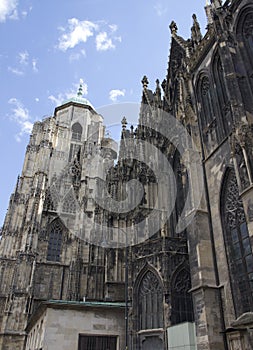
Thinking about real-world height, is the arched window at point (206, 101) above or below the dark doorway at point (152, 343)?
above

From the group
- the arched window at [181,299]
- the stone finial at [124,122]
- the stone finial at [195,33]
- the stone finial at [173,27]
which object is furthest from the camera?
the stone finial at [124,122]

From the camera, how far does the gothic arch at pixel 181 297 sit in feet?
42.8

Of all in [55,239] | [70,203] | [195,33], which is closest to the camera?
[195,33]

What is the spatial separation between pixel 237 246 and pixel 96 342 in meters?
7.91

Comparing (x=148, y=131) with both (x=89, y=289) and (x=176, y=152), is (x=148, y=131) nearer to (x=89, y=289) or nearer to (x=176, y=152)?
(x=176, y=152)

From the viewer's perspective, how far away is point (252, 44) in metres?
13.7

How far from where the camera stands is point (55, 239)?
93.0 feet

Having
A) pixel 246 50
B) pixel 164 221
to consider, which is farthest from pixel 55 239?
pixel 246 50

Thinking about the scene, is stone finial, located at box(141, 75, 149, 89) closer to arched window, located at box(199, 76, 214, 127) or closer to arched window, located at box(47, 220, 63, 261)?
arched window, located at box(199, 76, 214, 127)

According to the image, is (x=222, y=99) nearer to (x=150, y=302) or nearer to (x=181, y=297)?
(x=181, y=297)

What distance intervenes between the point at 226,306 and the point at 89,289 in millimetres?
15494

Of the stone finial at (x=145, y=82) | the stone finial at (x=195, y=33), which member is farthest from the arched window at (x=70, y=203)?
the stone finial at (x=195, y=33)

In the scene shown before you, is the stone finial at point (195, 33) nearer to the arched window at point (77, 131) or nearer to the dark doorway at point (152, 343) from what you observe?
the dark doorway at point (152, 343)

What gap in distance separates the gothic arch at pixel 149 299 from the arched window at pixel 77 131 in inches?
1070
